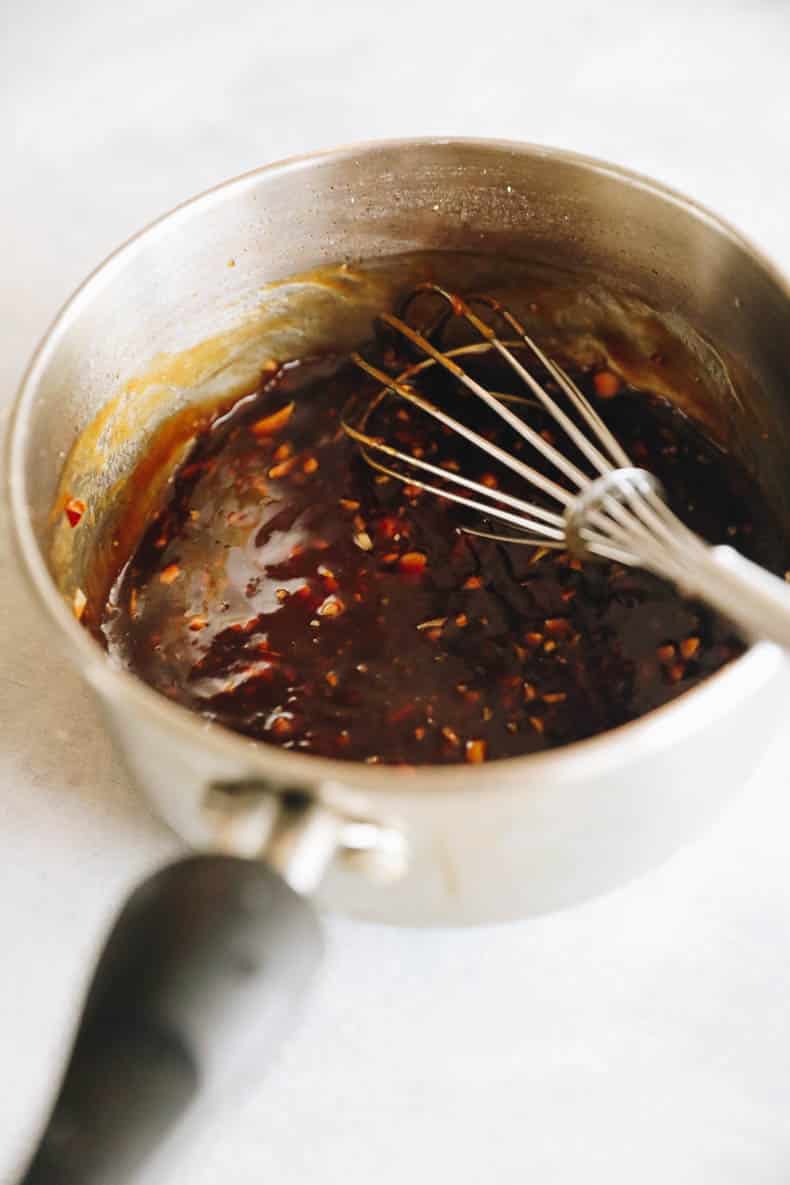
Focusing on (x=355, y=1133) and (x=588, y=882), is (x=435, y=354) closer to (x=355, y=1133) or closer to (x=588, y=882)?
(x=588, y=882)

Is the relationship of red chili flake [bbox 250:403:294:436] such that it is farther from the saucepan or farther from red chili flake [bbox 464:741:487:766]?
red chili flake [bbox 464:741:487:766]

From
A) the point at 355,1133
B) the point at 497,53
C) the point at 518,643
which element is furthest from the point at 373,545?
the point at 497,53

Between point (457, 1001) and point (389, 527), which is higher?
point (389, 527)

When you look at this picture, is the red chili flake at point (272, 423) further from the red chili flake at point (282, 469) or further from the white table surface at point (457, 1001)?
the white table surface at point (457, 1001)

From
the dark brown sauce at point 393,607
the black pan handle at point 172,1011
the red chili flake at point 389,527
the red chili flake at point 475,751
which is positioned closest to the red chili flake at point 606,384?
the dark brown sauce at point 393,607

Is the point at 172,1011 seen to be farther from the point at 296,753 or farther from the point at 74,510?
the point at 74,510

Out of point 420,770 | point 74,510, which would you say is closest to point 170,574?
point 74,510

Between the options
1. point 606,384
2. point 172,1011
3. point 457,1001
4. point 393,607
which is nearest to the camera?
point 172,1011

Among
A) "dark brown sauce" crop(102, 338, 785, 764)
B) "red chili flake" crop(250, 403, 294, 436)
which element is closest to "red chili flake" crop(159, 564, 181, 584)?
"dark brown sauce" crop(102, 338, 785, 764)
